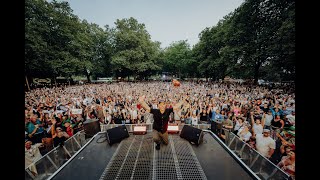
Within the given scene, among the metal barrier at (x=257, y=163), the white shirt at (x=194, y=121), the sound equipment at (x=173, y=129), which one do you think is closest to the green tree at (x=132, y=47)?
the white shirt at (x=194, y=121)

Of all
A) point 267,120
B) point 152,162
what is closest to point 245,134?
point 267,120

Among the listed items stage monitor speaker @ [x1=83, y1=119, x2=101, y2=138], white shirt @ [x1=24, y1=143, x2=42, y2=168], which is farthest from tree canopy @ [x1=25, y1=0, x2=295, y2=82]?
white shirt @ [x1=24, y1=143, x2=42, y2=168]

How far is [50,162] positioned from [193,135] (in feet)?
13.8

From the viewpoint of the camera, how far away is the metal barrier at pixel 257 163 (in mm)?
3850

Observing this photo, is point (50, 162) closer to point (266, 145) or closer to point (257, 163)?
point (257, 163)

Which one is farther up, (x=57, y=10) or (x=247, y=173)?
(x=57, y=10)

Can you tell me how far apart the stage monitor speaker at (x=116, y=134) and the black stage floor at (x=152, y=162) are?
201mm
